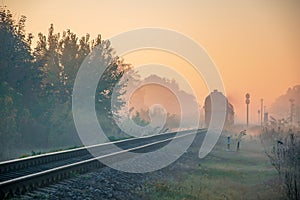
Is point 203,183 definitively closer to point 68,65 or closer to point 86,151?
point 86,151

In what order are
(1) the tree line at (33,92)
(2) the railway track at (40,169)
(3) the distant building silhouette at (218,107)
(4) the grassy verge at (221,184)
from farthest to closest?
(3) the distant building silhouette at (218,107), (1) the tree line at (33,92), (4) the grassy verge at (221,184), (2) the railway track at (40,169)

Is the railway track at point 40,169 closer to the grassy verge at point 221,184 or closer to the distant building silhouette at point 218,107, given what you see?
the grassy verge at point 221,184

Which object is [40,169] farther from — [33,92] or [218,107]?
[218,107]

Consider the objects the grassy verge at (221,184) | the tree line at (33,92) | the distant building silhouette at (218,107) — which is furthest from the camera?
the distant building silhouette at (218,107)

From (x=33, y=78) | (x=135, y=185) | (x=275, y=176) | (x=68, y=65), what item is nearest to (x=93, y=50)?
(x=68, y=65)

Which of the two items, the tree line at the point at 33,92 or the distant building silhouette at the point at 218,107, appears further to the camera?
the distant building silhouette at the point at 218,107

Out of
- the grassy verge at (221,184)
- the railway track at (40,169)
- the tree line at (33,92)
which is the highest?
the tree line at (33,92)

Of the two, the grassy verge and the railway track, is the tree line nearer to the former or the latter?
the railway track

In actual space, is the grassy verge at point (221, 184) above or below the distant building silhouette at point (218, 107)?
below

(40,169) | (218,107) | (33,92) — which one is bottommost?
(40,169)

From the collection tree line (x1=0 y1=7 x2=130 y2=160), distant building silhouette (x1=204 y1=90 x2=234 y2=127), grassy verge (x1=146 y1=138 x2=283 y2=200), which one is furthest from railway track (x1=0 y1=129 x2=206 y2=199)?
distant building silhouette (x1=204 y1=90 x2=234 y2=127)

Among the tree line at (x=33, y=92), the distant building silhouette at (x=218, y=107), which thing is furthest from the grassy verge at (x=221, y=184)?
the distant building silhouette at (x=218, y=107)

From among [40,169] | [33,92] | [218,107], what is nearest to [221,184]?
[40,169]

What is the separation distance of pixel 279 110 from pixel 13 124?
146 m
